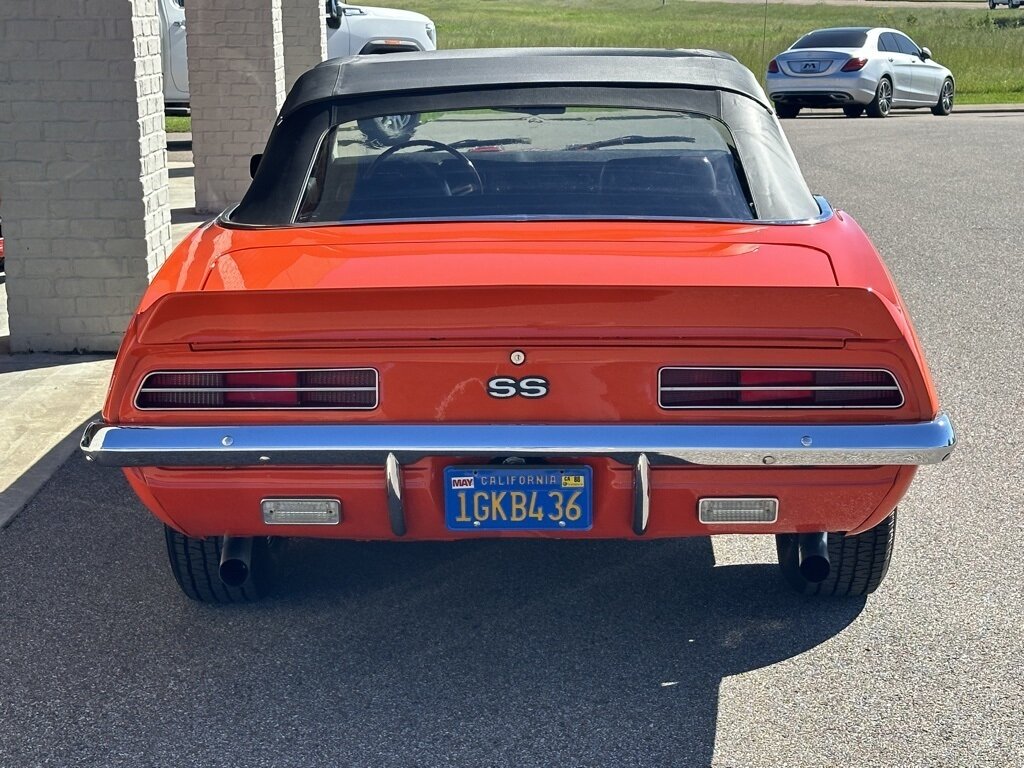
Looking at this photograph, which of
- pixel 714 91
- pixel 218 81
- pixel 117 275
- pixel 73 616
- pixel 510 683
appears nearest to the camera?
pixel 510 683

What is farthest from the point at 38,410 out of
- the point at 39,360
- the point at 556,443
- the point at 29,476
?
the point at 556,443

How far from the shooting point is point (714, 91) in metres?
4.66

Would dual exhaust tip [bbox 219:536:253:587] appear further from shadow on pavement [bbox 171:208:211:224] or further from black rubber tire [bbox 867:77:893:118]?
black rubber tire [bbox 867:77:893:118]

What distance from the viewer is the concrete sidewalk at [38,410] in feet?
18.6

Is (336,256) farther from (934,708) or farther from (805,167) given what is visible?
(805,167)

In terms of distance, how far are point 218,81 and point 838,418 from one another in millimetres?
10016

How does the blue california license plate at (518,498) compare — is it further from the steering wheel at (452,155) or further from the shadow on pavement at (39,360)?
the shadow on pavement at (39,360)

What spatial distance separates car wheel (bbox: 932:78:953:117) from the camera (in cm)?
2489

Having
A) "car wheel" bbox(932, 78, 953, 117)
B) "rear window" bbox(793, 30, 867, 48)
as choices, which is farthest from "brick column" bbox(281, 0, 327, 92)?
"car wheel" bbox(932, 78, 953, 117)

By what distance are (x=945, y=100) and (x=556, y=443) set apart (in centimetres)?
2332

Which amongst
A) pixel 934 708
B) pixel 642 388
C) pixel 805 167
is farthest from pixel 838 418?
pixel 805 167

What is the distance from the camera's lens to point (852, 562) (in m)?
4.25

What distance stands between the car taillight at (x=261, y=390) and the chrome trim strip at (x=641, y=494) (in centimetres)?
66

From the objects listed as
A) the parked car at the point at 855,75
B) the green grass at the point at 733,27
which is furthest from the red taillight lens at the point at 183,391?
the green grass at the point at 733,27
